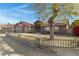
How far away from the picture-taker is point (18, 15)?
2533 mm

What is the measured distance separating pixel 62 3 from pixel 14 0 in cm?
50

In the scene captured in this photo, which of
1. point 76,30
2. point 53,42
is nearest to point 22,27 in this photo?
point 53,42

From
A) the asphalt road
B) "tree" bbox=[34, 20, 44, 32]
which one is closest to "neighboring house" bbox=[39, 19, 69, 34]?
"tree" bbox=[34, 20, 44, 32]

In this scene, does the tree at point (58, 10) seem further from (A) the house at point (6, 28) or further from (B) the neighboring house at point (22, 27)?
(A) the house at point (6, 28)

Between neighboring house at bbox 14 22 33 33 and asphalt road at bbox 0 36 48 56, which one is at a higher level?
neighboring house at bbox 14 22 33 33

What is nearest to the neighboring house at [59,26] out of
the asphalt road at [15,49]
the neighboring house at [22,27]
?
the neighboring house at [22,27]

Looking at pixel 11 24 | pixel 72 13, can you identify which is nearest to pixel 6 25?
pixel 11 24

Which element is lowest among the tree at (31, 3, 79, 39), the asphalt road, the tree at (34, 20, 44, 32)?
the asphalt road

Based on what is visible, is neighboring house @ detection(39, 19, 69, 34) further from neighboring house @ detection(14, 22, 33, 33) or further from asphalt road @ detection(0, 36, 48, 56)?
asphalt road @ detection(0, 36, 48, 56)

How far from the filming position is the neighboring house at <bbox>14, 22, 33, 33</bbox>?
8.41ft

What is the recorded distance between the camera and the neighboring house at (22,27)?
8.41ft

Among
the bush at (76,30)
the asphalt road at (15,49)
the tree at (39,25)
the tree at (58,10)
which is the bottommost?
the asphalt road at (15,49)

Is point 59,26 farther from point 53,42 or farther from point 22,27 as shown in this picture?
point 22,27

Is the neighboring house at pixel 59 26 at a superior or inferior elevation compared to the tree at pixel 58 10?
inferior
